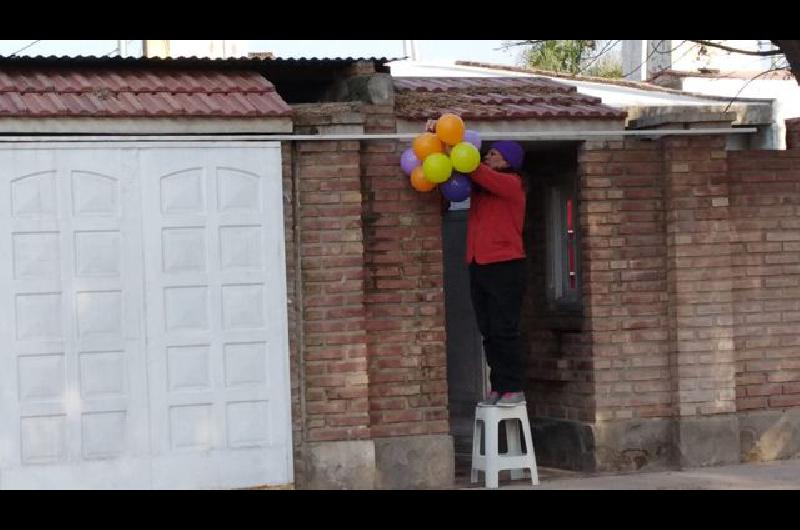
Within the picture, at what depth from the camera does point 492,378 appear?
33.4ft

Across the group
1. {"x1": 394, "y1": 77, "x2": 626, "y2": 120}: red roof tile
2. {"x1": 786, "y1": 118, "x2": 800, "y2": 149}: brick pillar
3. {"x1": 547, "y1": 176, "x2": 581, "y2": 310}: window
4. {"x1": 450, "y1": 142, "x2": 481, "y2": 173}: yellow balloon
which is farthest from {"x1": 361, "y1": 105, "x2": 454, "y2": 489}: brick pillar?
{"x1": 786, "y1": 118, "x2": 800, "y2": 149}: brick pillar

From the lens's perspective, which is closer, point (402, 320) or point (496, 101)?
point (402, 320)

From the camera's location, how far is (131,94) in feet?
31.0

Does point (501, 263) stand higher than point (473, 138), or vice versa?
point (473, 138)

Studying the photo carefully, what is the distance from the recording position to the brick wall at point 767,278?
35.6 feet

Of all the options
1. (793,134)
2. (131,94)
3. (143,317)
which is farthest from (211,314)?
(793,134)

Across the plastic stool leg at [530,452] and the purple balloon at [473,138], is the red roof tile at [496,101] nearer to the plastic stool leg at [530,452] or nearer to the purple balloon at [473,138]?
the purple balloon at [473,138]

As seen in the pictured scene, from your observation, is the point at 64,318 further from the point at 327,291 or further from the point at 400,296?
the point at 400,296

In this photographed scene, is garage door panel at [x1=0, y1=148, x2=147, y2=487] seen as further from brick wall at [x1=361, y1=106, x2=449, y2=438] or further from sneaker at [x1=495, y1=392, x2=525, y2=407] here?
sneaker at [x1=495, y1=392, x2=525, y2=407]

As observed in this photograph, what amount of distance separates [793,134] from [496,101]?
2904 millimetres

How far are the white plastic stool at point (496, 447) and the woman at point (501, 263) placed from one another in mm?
75

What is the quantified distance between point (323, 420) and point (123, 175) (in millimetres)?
2162

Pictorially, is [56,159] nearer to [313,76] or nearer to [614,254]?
→ [313,76]

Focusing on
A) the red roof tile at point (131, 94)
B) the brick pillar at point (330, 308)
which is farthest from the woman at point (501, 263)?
the red roof tile at point (131, 94)
